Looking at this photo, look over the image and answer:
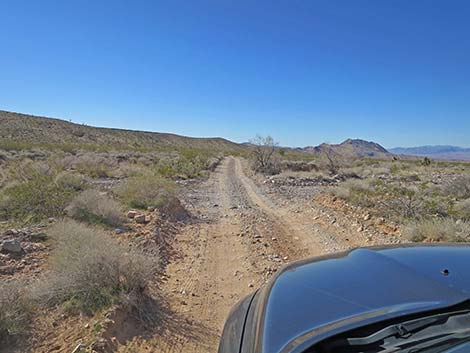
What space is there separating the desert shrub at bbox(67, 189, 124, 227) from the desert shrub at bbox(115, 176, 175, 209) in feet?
6.43

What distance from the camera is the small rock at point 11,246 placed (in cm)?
600

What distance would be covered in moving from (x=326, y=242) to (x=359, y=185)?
8418 millimetres

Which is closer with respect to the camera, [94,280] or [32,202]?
[94,280]

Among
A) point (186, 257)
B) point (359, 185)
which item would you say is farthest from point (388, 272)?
point (359, 185)

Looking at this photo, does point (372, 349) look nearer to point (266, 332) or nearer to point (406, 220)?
point (266, 332)

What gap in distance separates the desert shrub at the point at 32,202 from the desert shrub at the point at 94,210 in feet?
1.32

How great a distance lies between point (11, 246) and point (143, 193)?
5.54 m

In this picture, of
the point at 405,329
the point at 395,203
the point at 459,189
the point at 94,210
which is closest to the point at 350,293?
the point at 405,329

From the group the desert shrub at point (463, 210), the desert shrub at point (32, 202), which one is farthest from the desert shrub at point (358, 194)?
the desert shrub at point (32, 202)

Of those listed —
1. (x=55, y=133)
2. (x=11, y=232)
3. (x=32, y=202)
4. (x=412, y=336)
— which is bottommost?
(x=11, y=232)

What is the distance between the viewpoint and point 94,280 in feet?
14.8

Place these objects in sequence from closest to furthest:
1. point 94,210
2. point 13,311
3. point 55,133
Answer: point 13,311
point 94,210
point 55,133

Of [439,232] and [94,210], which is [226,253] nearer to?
[94,210]

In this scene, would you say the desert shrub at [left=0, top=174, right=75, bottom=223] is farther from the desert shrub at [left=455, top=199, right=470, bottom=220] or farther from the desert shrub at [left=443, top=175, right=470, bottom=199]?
the desert shrub at [left=443, top=175, right=470, bottom=199]
